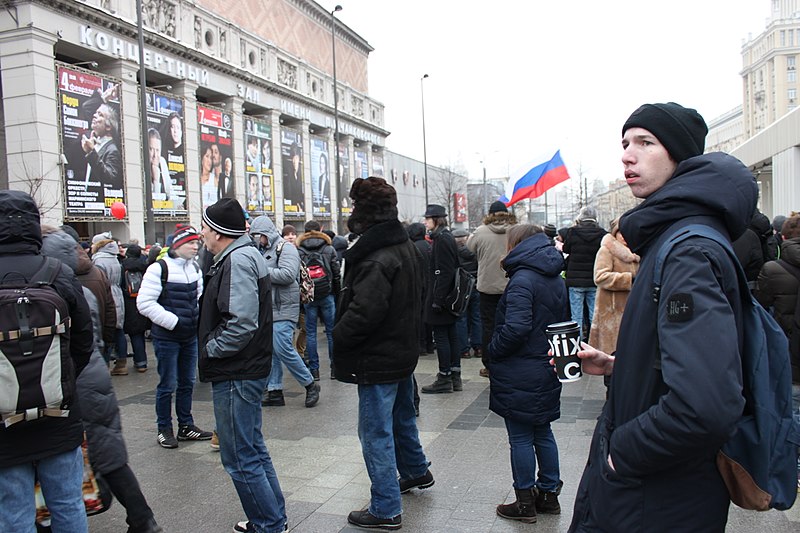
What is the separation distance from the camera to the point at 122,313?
10.5 metres

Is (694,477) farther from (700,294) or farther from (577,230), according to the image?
(577,230)

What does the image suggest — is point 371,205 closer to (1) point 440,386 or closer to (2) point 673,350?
(2) point 673,350

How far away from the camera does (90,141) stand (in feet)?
67.6

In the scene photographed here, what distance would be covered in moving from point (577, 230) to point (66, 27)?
17963mm

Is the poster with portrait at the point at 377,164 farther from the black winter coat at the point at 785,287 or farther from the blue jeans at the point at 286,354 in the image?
the black winter coat at the point at 785,287

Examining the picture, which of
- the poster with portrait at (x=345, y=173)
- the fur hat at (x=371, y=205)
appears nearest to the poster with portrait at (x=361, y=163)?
the poster with portrait at (x=345, y=173)

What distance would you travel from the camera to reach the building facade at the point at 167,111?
62.6ft

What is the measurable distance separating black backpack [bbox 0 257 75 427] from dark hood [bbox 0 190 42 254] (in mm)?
157

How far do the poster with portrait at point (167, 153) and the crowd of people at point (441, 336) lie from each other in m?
14.4

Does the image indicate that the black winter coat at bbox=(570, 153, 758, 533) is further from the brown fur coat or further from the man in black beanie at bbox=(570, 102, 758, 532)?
the brown fur coat

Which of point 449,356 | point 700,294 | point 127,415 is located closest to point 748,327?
point 700,294

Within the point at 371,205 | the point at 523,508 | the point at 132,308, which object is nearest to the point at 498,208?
the point at 371,205

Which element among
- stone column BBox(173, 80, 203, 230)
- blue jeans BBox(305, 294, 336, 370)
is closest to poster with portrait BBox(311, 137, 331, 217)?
stone column BBox(173, 80, 203, 230)

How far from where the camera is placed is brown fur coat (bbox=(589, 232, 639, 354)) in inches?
265
